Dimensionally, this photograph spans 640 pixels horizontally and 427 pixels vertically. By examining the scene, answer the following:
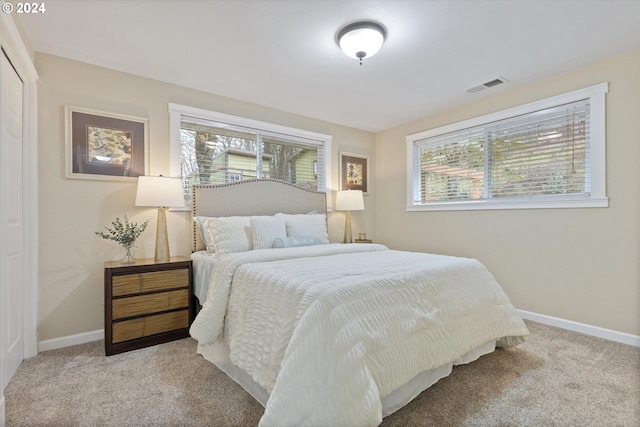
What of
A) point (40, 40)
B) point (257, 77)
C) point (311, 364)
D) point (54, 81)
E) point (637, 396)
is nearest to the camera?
point (311, 364)

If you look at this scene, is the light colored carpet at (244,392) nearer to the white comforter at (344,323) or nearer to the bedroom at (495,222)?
the white comforter at (344,323)

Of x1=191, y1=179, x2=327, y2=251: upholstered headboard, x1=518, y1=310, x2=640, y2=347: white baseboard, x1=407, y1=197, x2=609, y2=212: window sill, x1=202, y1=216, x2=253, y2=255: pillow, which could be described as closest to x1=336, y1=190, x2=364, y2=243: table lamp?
x1=191, y1=179, x2=327, y2=251: upholstered headboard

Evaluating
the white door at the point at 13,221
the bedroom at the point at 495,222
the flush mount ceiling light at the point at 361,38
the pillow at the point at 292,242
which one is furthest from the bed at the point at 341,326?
the flush mount ceiling light at the point at 361,38

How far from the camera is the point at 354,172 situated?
4.47 m

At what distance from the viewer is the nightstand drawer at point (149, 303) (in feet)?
7.40

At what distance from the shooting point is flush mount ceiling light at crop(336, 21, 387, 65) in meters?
2.07

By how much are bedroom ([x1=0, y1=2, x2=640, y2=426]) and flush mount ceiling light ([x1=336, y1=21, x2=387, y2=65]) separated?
0.10 metres

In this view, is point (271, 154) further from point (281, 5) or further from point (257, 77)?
point (281, 5)

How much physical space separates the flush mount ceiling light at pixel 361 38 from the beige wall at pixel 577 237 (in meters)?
1.35

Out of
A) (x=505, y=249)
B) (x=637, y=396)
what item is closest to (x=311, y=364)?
(x=637, y=396)

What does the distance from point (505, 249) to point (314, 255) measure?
2.17 metres

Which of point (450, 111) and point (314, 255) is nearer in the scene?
point (314, 255)

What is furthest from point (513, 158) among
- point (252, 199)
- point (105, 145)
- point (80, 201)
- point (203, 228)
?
point (80, 201)

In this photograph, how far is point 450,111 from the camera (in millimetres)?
3736
